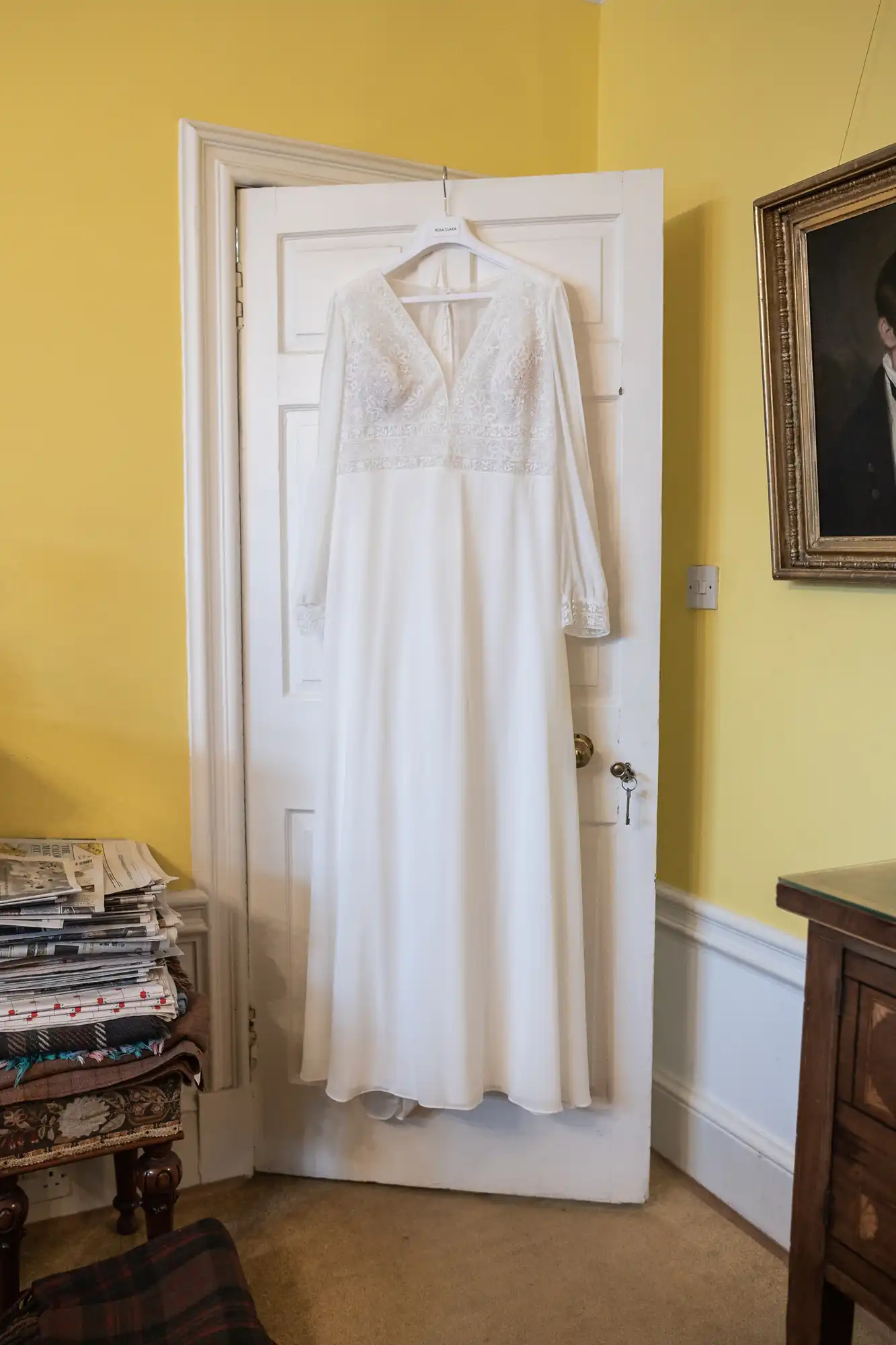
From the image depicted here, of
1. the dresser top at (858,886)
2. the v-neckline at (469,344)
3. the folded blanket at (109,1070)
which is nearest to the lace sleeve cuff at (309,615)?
the v-neckline at (469,344)

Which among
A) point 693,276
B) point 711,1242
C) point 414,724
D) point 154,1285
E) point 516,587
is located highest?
point 693,276

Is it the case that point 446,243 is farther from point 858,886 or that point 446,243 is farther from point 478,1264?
point 478,1264

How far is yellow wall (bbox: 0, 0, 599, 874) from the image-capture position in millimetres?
1944

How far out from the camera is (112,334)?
79.1 inches

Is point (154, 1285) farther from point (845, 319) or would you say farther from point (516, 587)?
point (845, 319)

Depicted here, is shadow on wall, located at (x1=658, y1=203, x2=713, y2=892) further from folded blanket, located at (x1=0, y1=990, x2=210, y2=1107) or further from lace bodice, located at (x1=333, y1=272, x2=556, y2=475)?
folded blanket, located at (x1=0, y1=990, x2=210, y2=1107)

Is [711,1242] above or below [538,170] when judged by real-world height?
below

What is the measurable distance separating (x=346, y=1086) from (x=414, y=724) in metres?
0.74

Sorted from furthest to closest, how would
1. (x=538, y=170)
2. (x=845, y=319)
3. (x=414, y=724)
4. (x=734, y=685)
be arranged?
(x=538, y=170), (x=734, y=685), (x=414, y=724), (x=845, y=319)

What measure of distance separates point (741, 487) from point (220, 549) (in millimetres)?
1097

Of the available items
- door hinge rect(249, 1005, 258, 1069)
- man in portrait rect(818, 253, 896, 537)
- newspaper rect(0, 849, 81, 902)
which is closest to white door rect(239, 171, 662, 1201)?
door hinge rect(249, 1005, 258, 1069)

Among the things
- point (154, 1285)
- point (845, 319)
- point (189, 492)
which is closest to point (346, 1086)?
point (154, 1285)

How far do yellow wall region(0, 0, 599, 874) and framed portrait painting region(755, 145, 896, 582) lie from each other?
0.96m

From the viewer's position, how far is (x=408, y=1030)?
6.59ft
